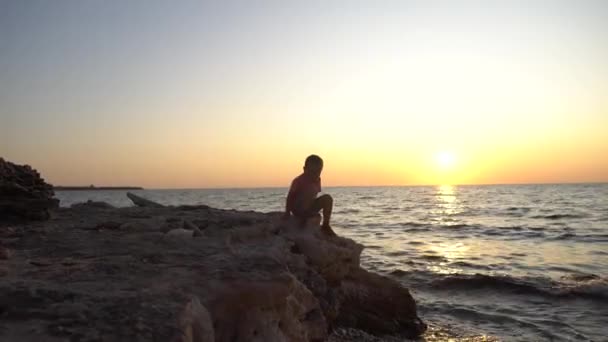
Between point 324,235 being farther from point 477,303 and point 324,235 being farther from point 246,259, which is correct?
point 477,303

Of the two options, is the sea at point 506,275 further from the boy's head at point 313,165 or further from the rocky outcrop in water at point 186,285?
the boy's head at point 313,165

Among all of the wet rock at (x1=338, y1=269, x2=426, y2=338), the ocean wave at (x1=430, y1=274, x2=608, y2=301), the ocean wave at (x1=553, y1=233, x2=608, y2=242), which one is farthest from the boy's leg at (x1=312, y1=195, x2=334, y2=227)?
the ocean wave at (x1=553, y1=233, x2=608, y2=242)

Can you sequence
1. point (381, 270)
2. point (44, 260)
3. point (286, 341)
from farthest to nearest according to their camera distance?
1. point (381, 270)
2. point (44, 260)
3. point (286, 341)

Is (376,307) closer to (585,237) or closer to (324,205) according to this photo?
(324,205)

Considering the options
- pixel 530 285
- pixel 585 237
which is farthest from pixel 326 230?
pixel 585 237

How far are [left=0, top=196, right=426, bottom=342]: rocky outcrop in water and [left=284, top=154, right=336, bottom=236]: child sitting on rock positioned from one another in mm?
234

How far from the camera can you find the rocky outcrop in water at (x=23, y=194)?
851cm

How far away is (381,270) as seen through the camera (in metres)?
13.9

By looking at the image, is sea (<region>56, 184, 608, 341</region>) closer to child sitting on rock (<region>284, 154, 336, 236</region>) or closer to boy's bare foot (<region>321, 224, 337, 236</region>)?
boy's bare foot (<region>321, 224, 337, 236</region>)

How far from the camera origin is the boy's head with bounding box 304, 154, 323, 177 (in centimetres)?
780

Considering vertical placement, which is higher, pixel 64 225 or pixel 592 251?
pixel 64 225

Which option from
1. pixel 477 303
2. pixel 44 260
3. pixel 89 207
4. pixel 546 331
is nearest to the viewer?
pixel 44 260

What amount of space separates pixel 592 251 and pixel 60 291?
60.6 feet

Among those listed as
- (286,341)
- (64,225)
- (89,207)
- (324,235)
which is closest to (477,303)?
(324,235)
